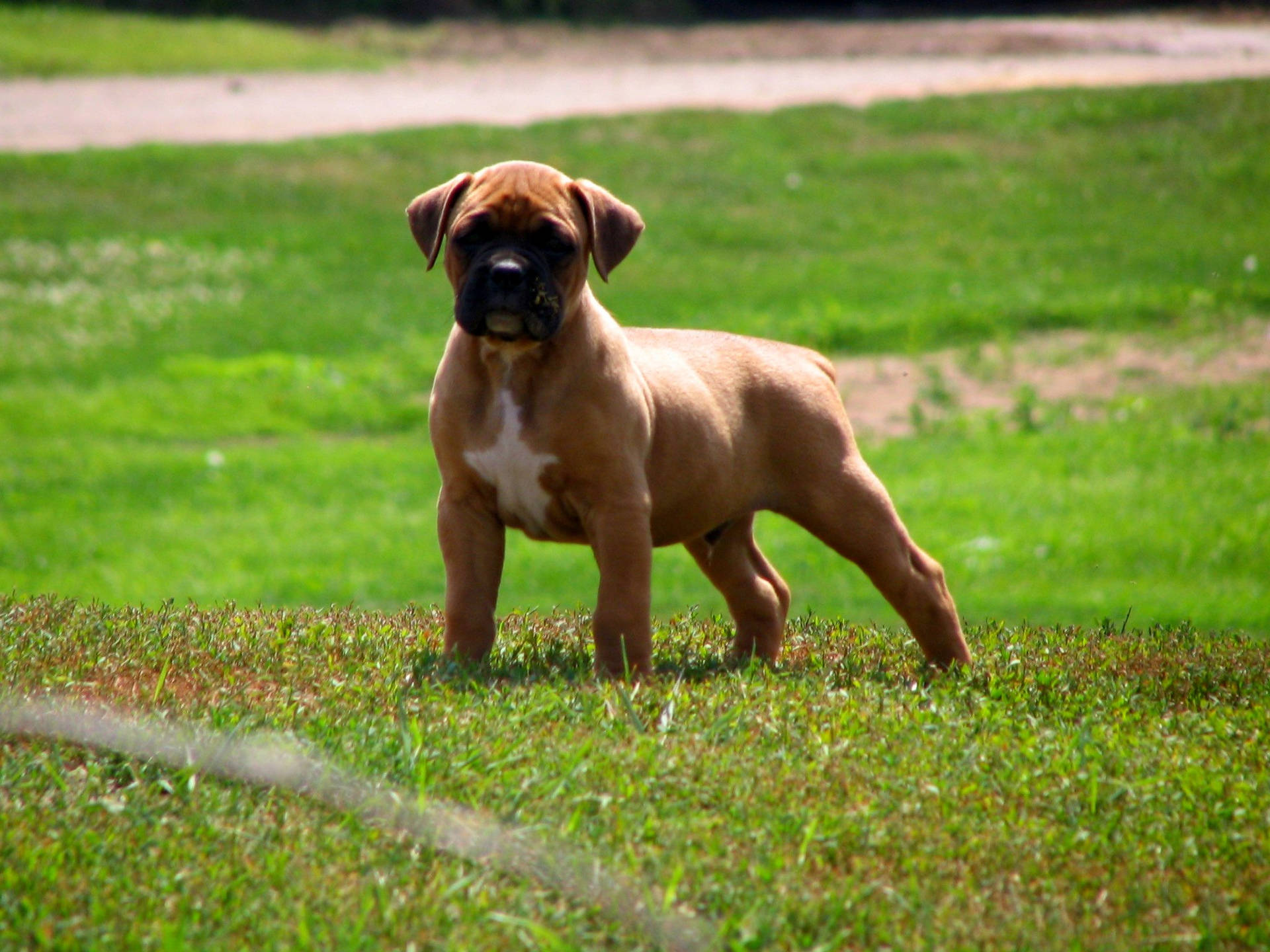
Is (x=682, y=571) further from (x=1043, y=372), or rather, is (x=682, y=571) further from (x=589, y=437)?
(x=589, y=437)

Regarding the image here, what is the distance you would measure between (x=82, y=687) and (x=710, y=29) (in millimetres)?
32412

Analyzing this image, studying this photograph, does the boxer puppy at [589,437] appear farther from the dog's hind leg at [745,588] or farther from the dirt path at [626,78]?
the dirt path at [626,78]

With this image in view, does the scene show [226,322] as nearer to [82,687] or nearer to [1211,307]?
[1211,307]

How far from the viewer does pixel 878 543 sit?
698 cm

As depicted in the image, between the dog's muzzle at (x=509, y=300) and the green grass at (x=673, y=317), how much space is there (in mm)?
7133

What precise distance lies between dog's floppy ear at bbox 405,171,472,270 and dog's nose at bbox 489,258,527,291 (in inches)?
20.0

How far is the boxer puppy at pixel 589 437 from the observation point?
6.14m

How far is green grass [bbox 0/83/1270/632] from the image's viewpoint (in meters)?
14.8

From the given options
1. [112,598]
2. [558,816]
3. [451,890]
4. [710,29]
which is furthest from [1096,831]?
[710,29]

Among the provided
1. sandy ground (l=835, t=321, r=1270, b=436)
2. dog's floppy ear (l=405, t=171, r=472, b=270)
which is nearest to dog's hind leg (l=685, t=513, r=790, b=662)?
dog's floppy ear (l=405, t=171, r=472, b=270)

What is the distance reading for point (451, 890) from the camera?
428cm

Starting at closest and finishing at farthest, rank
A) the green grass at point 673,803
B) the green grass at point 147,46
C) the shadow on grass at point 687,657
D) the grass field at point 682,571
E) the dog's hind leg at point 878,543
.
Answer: the green grass at point 673,803 < the grass field at point 682,571 < the shadow on grass at point 687,657 < the dog's hind leg at point 878,543 < the green grass at point 147,46

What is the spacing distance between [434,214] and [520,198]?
42 cm

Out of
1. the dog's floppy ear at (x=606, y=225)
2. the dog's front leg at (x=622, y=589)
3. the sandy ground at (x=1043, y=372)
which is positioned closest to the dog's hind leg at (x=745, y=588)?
the dog's front leg at (x=622, y=589)
